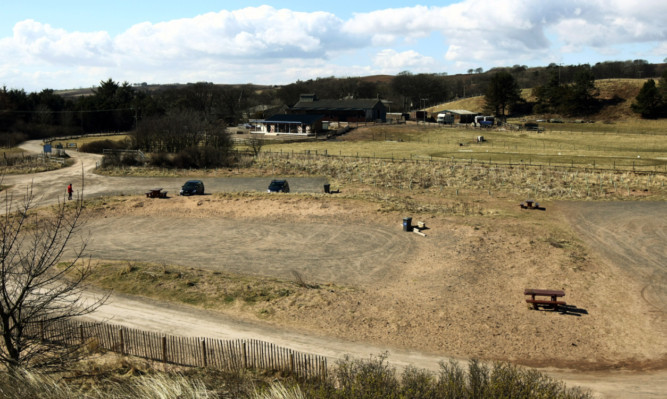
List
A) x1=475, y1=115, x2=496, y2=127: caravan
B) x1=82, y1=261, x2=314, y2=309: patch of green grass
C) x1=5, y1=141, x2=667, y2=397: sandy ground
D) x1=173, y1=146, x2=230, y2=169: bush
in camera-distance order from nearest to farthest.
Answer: x1=5, y1=141, x2=667, y2=397: sandy ground, x1=82, y1=261, x2=314, y2=309: patch of green grass, x1=173, y1=146, x2=230, y2=169: bush, x1=475, y1=115, x2=496, y2=127: caravan

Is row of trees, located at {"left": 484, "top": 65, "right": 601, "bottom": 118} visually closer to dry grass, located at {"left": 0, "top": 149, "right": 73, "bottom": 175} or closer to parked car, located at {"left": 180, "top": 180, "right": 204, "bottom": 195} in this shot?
parked car, located at {"left": 180, "top": 180, "right": 204, "bottom": 195}

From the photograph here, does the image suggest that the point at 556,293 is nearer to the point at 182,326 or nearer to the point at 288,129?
the point at 182,326

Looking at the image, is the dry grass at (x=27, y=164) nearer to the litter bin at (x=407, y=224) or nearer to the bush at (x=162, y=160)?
the bush at (x=162, y=160)

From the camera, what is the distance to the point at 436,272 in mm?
29312

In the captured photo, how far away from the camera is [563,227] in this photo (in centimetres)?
3838

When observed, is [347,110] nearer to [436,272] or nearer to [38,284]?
[436,272]

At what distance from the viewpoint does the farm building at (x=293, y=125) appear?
10712 centimetres

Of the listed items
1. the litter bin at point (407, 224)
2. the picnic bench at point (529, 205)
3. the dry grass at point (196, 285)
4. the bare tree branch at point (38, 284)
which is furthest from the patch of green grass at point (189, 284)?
the picnic bench at point (529, 205)

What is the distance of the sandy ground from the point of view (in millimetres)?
20547

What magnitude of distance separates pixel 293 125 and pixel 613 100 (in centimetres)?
7903

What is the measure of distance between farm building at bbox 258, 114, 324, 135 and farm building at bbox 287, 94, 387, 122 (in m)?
17.1

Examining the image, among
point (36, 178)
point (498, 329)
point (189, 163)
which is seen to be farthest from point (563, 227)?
point (36, 178)

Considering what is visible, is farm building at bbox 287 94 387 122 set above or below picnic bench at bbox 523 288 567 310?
above

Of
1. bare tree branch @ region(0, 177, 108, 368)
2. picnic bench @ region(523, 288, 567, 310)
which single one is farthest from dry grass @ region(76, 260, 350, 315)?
picnic bench @ region(523, 288, 567, 310)
